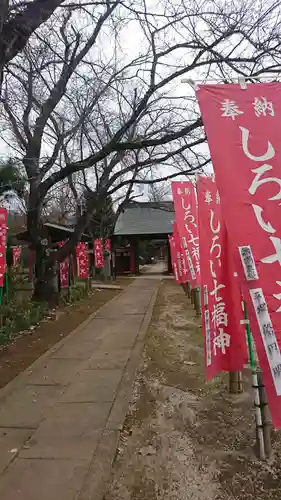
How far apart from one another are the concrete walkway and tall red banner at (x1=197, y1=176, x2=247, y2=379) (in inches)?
49.4

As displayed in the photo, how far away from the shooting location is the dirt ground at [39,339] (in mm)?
6977

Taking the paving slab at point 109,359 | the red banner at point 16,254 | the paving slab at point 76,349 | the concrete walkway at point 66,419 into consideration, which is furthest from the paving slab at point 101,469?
the red banner at point 16,254

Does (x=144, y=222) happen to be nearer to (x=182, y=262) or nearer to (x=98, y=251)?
(x=98, y=251)

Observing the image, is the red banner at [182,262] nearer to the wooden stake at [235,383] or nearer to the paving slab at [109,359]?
the paving slab at [109,359]

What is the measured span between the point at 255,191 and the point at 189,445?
98.1 inches

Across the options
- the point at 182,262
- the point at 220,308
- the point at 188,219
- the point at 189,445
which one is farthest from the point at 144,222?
the point at 189,445

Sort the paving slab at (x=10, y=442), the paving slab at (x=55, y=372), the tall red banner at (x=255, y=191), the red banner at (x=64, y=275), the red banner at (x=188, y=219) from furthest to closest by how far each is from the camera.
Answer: the red banner at (x=64, y=275), the red banner at (x=188, y=219), the paving slab at (x=55, y=372), the paving slab at (x=10, y=442), the tall red banner at (x=255, y=191)

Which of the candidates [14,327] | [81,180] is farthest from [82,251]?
[14,327]

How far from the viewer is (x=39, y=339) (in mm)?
9227

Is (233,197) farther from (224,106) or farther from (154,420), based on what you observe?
(154,420)

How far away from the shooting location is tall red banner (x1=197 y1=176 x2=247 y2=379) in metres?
4.66

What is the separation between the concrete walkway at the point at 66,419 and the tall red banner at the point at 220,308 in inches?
49.4

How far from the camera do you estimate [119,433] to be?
4.23 meters

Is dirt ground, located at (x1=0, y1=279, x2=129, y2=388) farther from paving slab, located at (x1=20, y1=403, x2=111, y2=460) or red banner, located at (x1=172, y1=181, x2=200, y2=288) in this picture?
red banner, located at (x1=172, y1=181, x2=200, y2=288)
